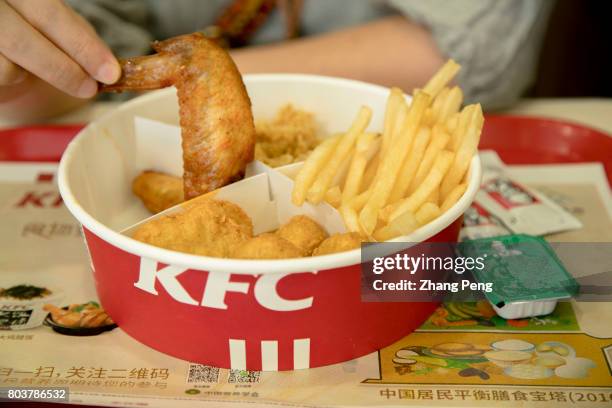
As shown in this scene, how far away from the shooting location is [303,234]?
1.01m

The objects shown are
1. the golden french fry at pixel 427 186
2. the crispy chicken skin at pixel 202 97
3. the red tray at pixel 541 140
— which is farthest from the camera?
the red tray at pixel 541 140

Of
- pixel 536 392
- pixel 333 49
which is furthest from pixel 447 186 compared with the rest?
pixel 333 49

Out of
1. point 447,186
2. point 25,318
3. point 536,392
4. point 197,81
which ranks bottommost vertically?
point 536,392

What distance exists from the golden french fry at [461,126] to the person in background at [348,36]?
0.56 meters

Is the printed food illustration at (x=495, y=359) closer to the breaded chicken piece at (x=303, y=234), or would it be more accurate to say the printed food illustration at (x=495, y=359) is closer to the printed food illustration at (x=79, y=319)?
the breaded chicken piece at (x=303, y=234)

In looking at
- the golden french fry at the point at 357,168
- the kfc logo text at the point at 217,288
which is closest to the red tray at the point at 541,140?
the golden french fry at the point at 357,168

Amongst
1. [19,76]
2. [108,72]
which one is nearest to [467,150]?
[108,72]

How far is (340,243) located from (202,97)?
35 centimetres

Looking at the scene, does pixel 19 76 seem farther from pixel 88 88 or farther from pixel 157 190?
pixel 157 190

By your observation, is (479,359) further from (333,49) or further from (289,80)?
(333,49)

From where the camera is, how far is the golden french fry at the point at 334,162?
40.3 inches

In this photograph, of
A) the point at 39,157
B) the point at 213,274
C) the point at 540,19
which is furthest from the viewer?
the point at 540,19

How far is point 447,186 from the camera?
107 cm

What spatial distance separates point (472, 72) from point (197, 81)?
2.59 ft
